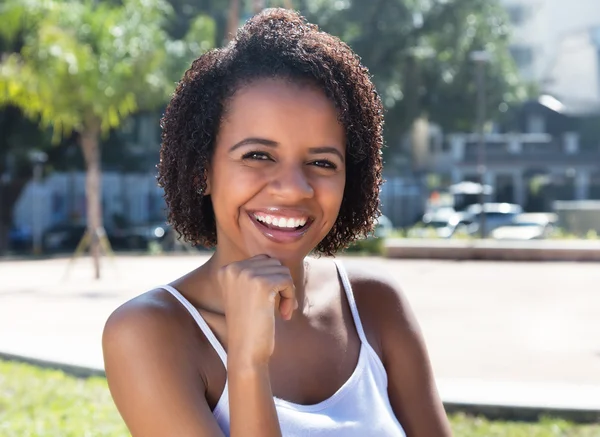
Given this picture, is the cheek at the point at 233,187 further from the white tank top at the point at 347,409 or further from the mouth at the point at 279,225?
the white tank top at the point at 347,409

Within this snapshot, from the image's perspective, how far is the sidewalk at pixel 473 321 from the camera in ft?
20.2

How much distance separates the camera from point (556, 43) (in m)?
63.9

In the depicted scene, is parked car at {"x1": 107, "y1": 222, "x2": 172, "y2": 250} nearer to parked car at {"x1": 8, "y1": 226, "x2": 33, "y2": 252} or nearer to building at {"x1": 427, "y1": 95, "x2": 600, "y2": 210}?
parked car at {"x1": 8, "y1": 226, "x2": 33, "y2": 252}

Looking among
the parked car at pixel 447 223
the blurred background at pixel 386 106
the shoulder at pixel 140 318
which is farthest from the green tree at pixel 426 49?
the shoulder at pixel 140 318

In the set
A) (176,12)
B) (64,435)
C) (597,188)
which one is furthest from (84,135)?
(597,188)

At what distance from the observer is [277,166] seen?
1812 mm

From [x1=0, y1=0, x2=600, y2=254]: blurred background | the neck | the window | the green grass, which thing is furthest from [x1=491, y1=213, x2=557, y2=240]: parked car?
the window

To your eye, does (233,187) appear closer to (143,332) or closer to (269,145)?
(269,145)

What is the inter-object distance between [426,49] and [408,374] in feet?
115

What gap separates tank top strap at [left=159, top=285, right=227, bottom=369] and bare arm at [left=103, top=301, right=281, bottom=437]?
49 mm

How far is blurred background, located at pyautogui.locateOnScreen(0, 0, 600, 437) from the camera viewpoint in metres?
6.65

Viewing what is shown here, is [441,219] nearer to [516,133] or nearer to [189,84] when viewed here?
[516,133]

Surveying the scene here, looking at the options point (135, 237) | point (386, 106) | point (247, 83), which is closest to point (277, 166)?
point (247, 83)

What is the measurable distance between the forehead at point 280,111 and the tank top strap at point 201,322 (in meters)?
→ 0.33
